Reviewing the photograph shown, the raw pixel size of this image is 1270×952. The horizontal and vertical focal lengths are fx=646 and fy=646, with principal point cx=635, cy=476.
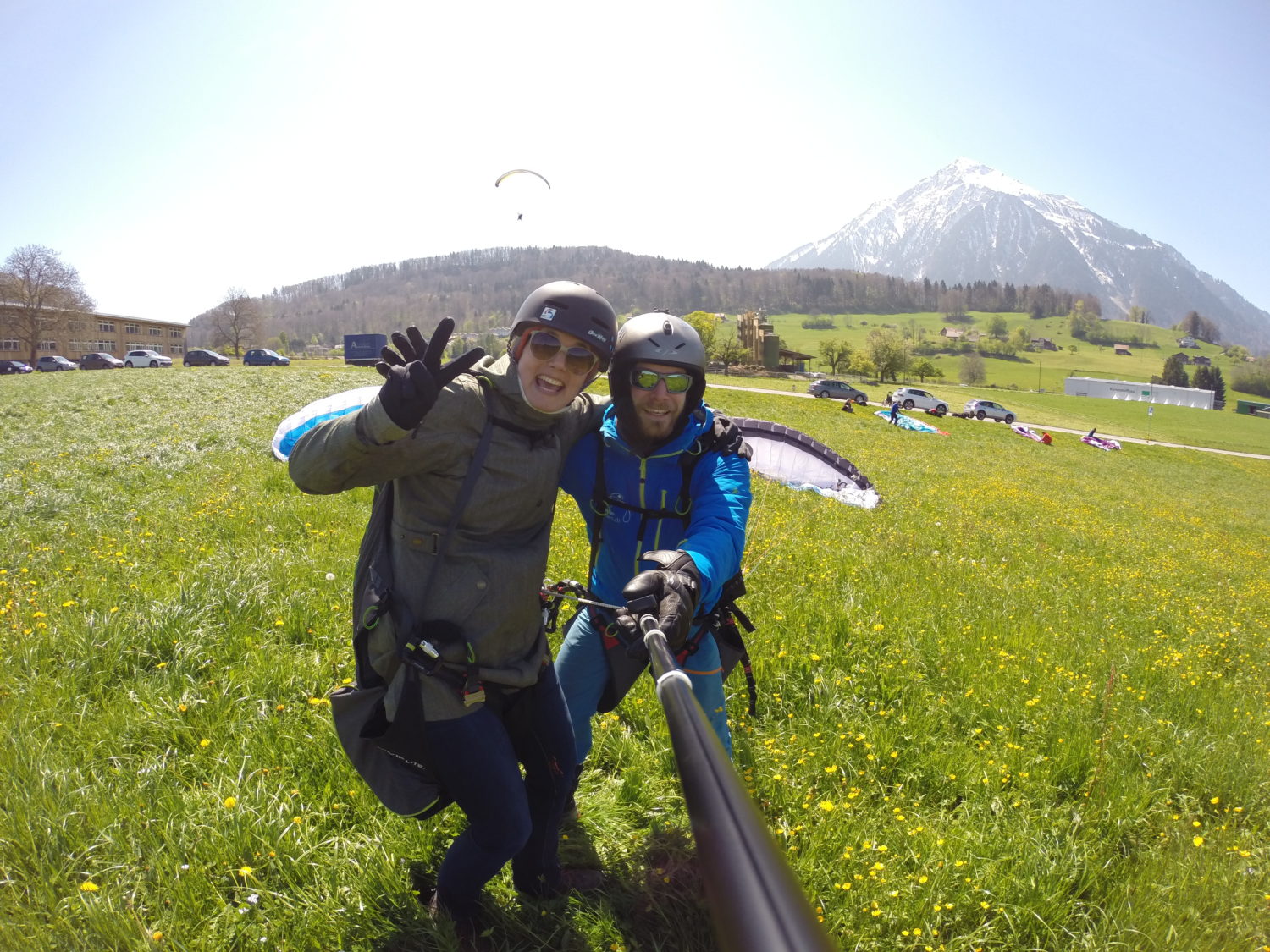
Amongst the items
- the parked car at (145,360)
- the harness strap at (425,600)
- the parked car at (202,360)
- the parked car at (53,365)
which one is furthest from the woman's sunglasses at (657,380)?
the parked car at (53,365)

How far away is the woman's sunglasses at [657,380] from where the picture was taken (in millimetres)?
3520

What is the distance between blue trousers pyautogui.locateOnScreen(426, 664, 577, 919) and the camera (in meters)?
2.75

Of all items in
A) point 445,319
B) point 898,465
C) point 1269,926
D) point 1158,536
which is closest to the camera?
point 445,319

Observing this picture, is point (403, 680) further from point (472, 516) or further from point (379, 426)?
point (379, 426)

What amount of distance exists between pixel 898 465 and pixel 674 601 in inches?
845

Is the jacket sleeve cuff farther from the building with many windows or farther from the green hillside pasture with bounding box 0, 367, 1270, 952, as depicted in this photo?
the building with many windows

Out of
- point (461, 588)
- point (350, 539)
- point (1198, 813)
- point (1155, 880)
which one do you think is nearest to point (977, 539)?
point (1198, 813)

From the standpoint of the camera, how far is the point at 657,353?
3570 mm

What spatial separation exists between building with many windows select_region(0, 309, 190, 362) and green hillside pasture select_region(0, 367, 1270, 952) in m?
76.6

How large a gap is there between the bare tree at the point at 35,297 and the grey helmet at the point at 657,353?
A: 273 ft

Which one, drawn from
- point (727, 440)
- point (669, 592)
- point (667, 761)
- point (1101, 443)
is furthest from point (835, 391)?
point (669, 592)

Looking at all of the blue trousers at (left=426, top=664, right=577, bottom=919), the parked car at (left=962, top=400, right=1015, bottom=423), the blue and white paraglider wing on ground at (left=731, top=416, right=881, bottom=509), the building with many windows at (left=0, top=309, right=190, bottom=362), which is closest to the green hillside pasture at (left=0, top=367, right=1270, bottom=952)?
the blue trousers at (left=426, top=664, right=577, bottom=919)

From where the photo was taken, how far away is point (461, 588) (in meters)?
2.79

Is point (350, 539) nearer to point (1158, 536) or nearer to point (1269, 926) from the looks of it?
point (1269, 926)
